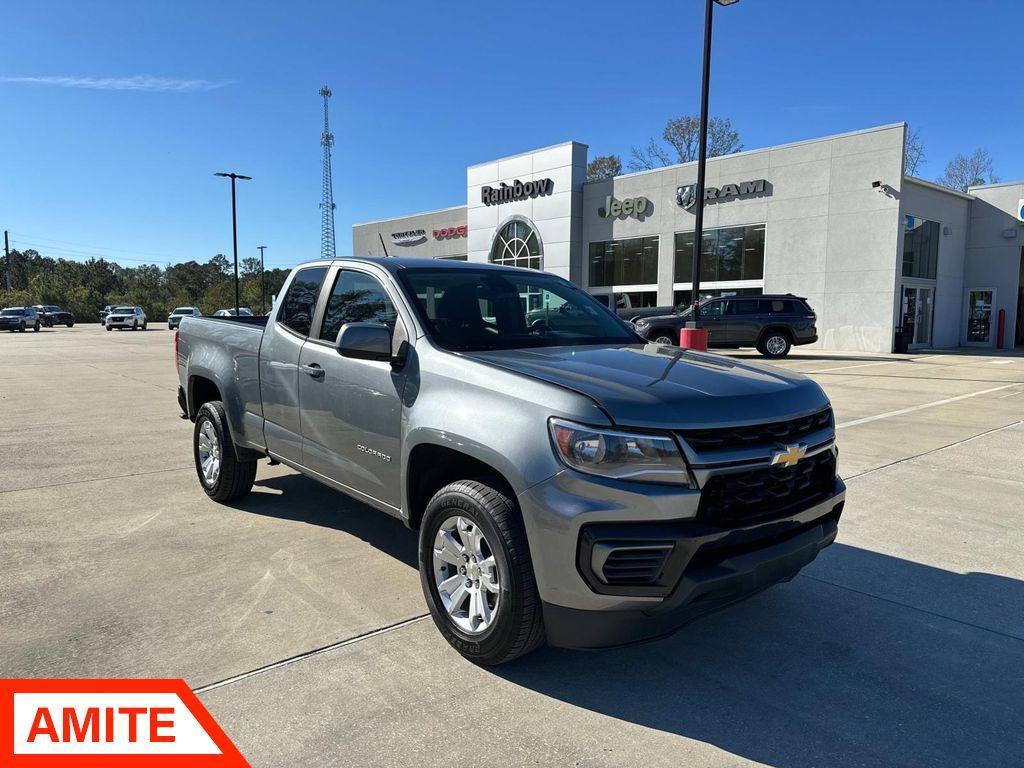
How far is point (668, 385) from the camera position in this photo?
114 inches

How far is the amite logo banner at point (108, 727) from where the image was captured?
2.51 m

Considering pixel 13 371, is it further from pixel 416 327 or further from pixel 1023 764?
pixel 1023 764

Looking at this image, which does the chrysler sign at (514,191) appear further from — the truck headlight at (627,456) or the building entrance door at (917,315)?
the truck headlight at (627,456)

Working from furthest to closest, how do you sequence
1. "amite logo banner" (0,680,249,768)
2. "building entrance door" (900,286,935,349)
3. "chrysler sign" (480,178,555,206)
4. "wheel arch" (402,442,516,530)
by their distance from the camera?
"chrysler sign" (480,178,555,206) → "building entrance door" (900,286,935,349) → "wheel arch" (402,442,516,530) → "amite logo banner" (0,680,249,768)

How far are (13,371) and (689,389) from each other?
18744 mm

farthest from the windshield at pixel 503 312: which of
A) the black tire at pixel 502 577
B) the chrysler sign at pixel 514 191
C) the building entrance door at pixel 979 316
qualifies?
the chrysler sign at pixel 514 191

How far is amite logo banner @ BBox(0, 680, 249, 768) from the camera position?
251cm

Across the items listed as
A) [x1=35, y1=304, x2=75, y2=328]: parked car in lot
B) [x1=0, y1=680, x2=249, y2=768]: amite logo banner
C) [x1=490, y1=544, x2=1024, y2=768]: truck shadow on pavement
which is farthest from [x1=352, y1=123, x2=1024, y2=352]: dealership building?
[x1=35, y1=304, x2=75, y2=328]: parked car in lot

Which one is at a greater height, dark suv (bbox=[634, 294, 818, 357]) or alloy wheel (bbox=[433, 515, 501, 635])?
dark suv (bbox=[634, 294, 818, 357])

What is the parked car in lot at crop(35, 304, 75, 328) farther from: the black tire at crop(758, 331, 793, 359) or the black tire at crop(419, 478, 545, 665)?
the black tire at crop(419, 478, 545, 665)

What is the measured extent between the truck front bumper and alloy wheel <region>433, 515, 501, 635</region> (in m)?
0.32

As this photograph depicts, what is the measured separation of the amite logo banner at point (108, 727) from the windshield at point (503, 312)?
6.24ft

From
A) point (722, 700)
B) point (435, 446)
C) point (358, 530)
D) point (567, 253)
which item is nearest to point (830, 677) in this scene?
point (722, 700)

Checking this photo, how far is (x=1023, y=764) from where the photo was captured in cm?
245
